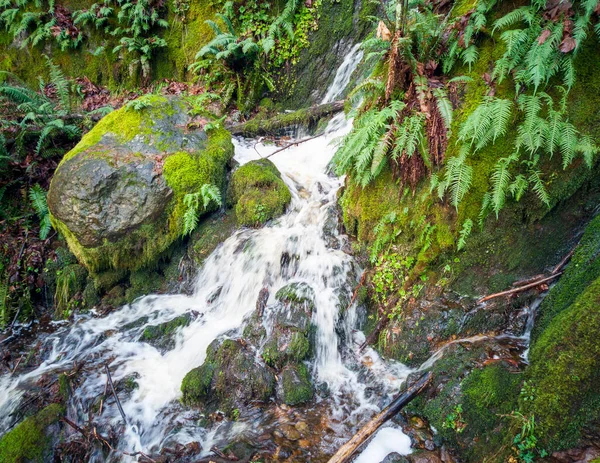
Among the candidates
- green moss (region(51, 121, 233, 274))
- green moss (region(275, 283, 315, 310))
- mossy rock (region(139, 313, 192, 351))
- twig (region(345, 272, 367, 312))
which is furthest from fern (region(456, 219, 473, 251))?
green moss (region(51, 121, 233, 274))

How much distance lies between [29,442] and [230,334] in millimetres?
2448

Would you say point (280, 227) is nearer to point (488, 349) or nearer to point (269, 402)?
point (269, 402)

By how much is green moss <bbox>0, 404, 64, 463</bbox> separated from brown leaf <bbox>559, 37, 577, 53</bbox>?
6.61 meters

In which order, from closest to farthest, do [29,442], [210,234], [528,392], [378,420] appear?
[528,392] → [378,420] → [29,442] → [210,234]

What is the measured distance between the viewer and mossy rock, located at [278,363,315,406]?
4238 mm

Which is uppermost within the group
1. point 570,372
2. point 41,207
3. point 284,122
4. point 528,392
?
point 284,122

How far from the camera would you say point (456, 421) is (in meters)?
3.40

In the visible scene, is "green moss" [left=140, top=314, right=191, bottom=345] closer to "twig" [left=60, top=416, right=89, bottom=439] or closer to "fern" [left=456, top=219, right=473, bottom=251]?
"twig" [left=60, top=416, right=89, bottom=439]

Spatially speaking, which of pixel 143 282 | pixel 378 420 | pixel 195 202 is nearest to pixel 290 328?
pixel 378 420

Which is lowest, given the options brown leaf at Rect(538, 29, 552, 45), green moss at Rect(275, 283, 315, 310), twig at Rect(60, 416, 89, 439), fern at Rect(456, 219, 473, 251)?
twig at Rect(60, 416, 89, 439)

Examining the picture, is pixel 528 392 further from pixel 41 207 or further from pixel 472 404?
pixel 41 207

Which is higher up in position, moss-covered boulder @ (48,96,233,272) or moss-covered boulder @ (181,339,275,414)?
moss-covered boulder @ (48,96,233,272)

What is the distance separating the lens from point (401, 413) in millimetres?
3773

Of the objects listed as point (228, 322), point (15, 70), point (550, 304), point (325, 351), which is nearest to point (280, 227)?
point (228, 322)
